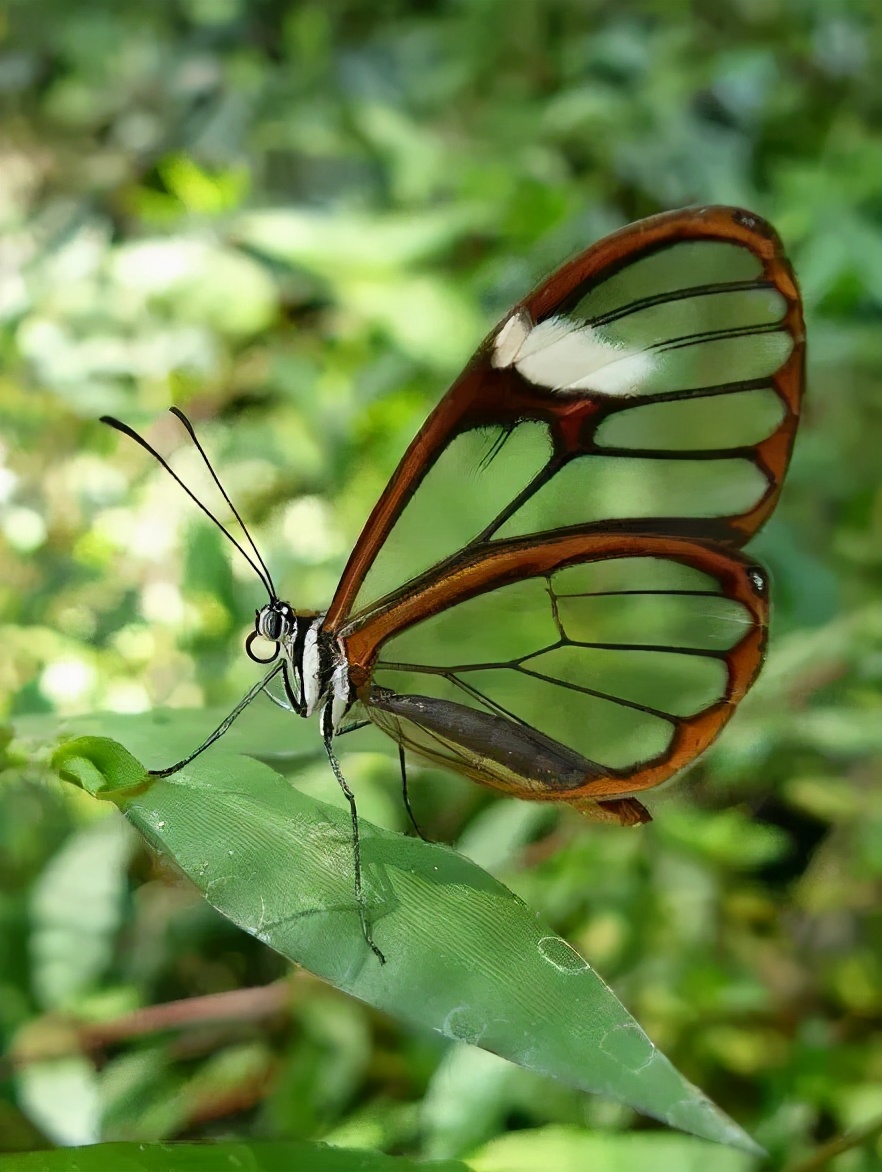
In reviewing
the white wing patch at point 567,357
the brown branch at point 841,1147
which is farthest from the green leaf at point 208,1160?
Answer: the white wing patch at point 567,357

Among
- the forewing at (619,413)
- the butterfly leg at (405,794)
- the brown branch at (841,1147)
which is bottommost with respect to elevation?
the brown branch at (841,1147)

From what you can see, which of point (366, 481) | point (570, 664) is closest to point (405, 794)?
point (570, 664)

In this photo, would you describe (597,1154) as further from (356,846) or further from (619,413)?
(619,413)

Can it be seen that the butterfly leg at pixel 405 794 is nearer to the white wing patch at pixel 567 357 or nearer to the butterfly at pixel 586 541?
the butterfly at pixel 586 541

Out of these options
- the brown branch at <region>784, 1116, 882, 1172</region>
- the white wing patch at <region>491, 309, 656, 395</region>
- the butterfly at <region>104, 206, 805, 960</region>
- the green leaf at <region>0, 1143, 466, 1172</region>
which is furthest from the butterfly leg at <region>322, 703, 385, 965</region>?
the brown branch at <region>784, 1116, 882, 1172</region>

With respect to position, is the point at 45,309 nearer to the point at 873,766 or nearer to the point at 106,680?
the point at 106,680

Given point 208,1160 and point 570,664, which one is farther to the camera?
point 570,664

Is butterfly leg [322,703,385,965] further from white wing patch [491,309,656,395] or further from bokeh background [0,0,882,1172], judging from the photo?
white wing patch [491,309,656,395]
